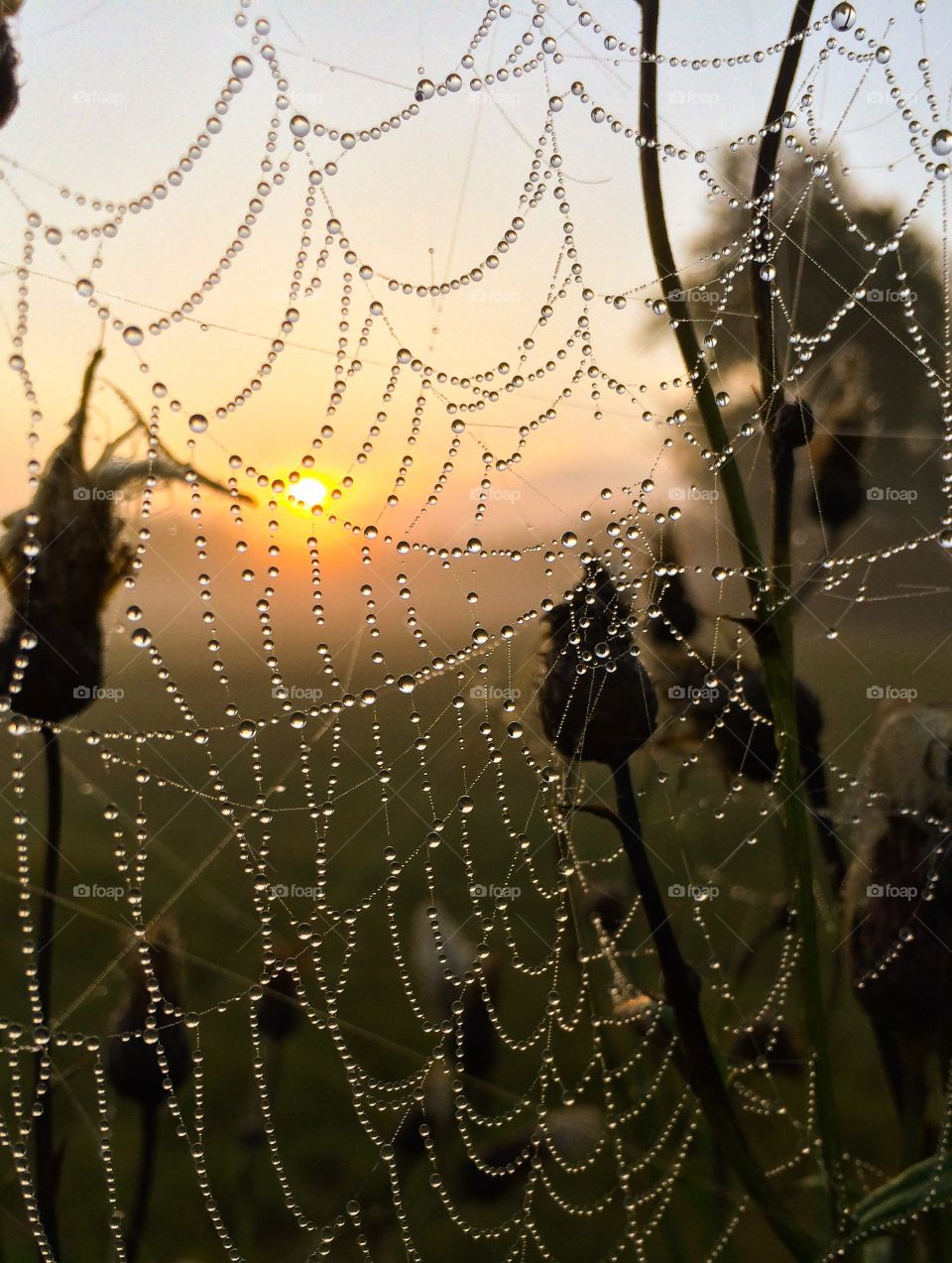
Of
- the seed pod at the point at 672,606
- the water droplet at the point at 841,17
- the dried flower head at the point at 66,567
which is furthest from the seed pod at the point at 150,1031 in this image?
the water droplet at the point at 841,17

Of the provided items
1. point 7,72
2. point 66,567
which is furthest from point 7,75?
point 66,567

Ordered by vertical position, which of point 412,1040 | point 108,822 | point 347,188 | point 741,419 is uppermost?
point 347,188

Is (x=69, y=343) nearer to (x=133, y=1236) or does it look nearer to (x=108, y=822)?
(x=108, y=822)

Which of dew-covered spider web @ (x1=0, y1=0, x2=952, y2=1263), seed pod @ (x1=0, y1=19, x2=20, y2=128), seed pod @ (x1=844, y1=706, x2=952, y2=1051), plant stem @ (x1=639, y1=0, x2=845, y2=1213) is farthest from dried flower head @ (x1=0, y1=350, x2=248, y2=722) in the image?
seed pod @ (x1=844, y1=706, x2=952, y2=1051)

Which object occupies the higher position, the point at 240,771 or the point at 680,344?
the point at 680,344

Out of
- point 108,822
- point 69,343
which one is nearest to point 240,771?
point 108,822

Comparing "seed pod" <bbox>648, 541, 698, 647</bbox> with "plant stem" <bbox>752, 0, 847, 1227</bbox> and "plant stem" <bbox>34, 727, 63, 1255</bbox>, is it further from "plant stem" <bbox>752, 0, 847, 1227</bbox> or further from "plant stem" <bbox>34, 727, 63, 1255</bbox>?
"plant stem" <bbox>34, 727, 63, 1255</bbox>

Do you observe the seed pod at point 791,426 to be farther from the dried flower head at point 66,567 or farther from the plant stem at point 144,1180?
the plant stem at point 144,1180
